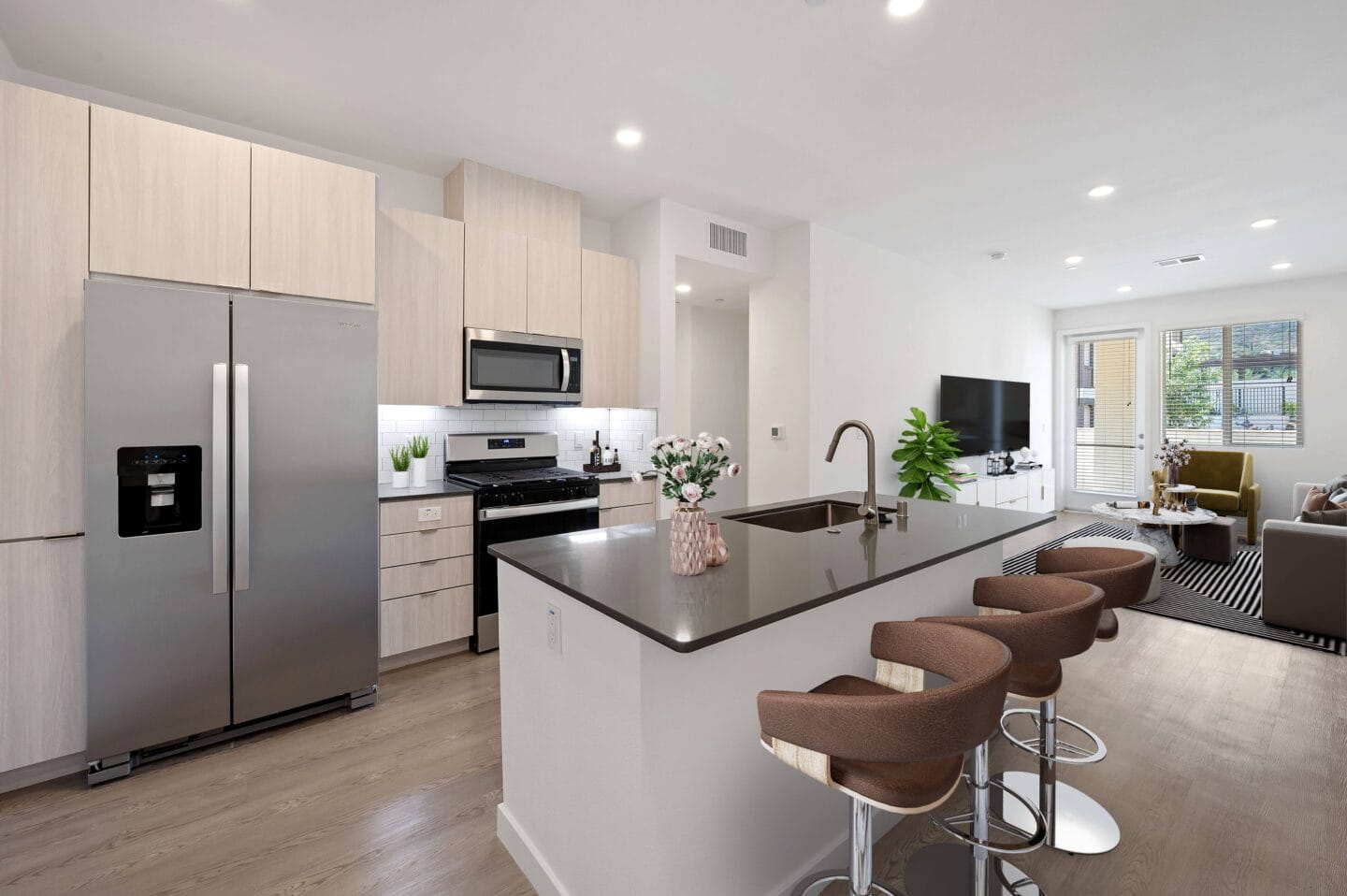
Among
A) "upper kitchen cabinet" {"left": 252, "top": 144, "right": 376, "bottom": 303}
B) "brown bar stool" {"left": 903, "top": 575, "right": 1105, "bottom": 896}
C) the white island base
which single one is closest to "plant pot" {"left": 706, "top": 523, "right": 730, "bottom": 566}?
the white island base

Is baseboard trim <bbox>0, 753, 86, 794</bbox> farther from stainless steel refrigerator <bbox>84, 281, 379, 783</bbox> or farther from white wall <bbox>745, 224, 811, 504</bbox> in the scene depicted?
white wall <bbox>745, 224, 811, 504</bbox>

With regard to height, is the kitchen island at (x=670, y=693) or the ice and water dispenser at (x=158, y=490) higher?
the ice and water dispenser at (x=158, y=490)

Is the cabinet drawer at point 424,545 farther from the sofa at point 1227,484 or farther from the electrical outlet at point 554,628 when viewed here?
the sofa at point 1227,484

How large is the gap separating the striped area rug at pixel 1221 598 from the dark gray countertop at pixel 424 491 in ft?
12.1

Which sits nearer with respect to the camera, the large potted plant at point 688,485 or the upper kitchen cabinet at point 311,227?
the large potted plant at point 688,485

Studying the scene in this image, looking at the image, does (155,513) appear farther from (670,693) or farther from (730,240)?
(730,240)

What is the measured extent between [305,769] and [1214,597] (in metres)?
5.71

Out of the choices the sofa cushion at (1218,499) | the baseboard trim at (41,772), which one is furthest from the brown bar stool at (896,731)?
the sofa cushion at (1218,499)

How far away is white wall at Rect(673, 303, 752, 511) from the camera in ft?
20.0

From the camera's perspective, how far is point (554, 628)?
5.29 feet

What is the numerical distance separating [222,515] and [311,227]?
4.38 ft

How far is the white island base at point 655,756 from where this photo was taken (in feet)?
4.50

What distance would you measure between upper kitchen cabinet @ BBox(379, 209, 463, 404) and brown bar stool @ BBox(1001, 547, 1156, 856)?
3.13 meters

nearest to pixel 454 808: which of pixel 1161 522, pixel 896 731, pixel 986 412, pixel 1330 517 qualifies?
pixel 896 731
